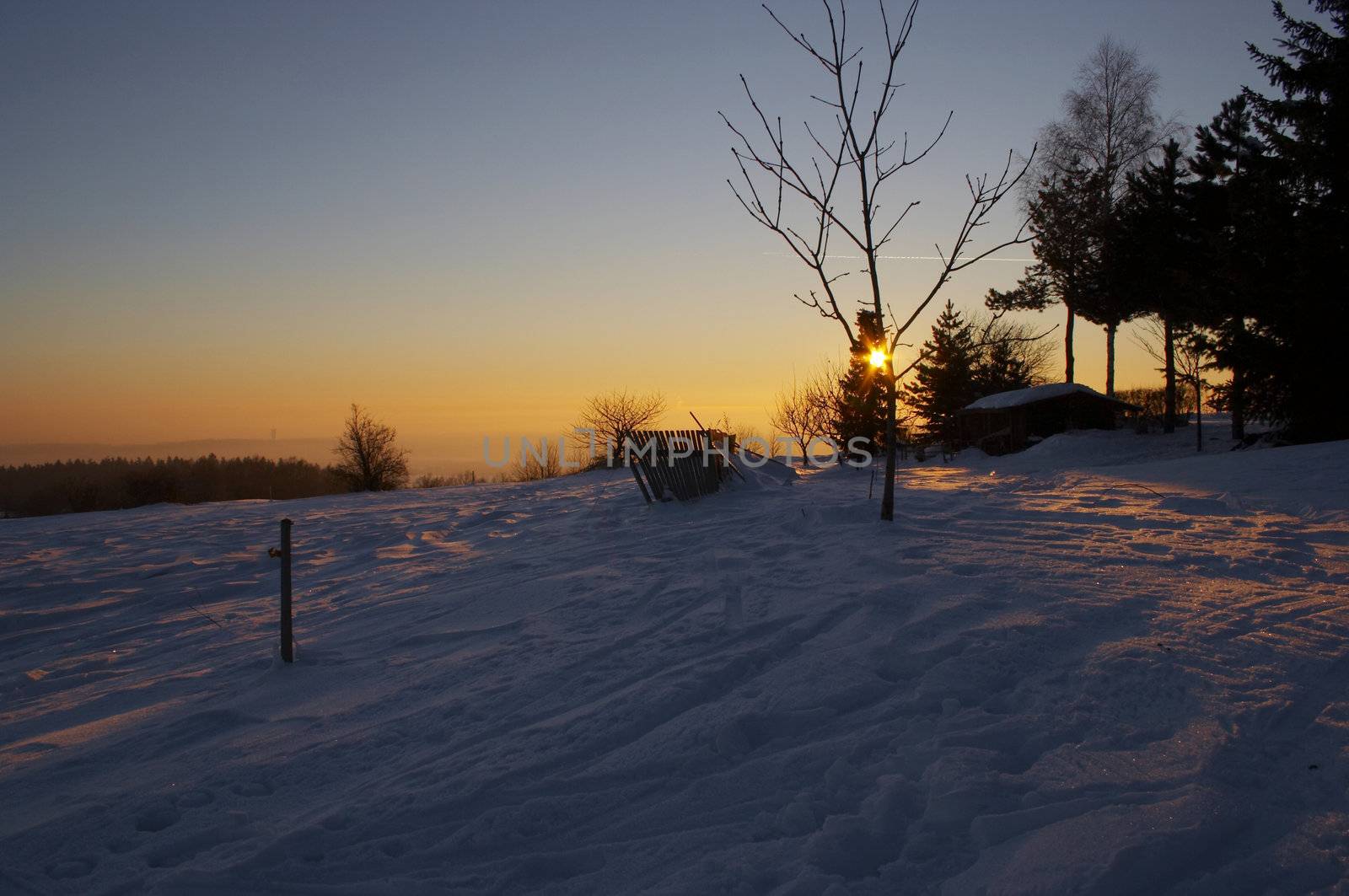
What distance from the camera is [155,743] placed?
4.20 metres

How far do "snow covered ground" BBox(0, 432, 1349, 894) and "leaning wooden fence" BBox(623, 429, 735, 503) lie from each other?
12.2 ft

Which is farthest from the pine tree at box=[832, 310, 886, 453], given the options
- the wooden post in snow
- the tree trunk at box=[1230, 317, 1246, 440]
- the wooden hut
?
the wooden post in snow

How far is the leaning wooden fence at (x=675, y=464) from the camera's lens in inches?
462

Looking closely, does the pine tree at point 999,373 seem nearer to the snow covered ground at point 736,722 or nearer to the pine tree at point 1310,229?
the pine tree at point 1310,229

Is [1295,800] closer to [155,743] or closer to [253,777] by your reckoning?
[253,777]

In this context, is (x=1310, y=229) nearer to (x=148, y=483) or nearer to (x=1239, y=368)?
(x=1239, y=368)

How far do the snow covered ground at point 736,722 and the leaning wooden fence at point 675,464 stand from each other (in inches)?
146

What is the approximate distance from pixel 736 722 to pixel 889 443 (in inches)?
197

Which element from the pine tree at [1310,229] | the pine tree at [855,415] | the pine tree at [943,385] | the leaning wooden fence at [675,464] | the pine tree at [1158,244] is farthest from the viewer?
the pine tree at [943,385]

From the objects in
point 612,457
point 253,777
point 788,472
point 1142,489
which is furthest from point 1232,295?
point 253,777

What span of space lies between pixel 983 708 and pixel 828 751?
85cm

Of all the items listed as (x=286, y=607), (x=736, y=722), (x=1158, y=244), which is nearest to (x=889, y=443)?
(x=736, y=722)

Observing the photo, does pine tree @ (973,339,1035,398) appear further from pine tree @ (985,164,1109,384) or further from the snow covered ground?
the snow covered ground

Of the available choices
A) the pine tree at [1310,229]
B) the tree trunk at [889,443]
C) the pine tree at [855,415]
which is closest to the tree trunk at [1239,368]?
the pine tree at [1310,229]
